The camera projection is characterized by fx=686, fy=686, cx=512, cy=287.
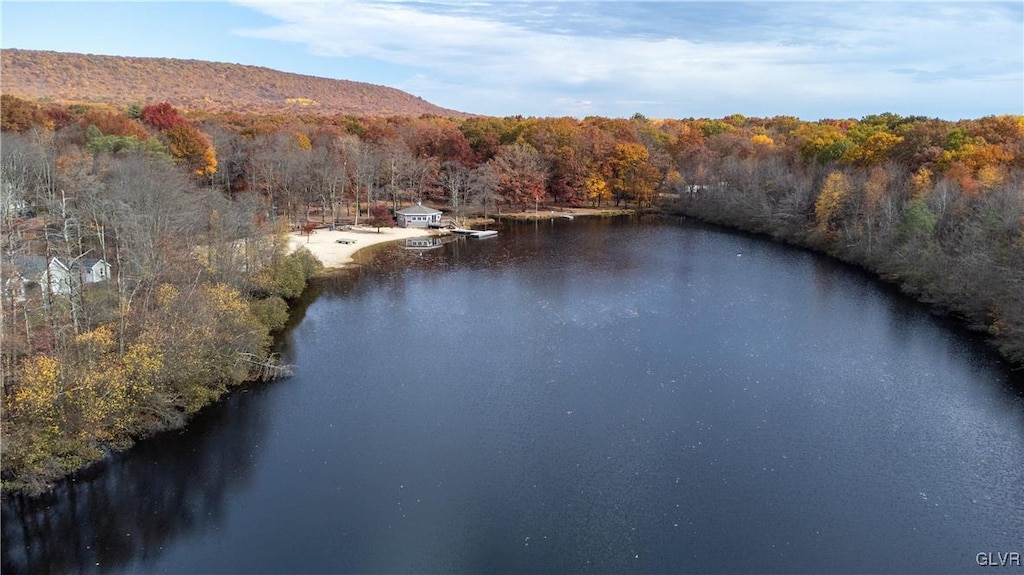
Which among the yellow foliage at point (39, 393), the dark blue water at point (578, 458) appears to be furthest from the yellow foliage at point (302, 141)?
the yellow foliage at point (39, 393)

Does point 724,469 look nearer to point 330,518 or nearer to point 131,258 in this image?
point 330,518

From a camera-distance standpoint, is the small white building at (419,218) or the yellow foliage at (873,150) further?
the small white building at (419,218)

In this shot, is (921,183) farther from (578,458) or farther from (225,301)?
(225,301)

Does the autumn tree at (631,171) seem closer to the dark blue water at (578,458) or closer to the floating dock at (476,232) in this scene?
the floating dock at (476,232)

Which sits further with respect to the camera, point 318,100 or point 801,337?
point 318,100

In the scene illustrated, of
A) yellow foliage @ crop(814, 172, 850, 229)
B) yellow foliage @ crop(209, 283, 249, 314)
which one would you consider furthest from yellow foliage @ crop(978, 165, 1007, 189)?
yellow foliage @ crop(209, 283, 249, 314)

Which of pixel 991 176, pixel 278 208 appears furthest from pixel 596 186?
pixel 991 176

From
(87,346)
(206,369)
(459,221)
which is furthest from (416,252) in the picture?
(87,346)
